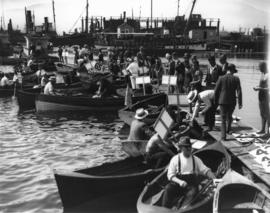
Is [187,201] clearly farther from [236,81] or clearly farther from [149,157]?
[236,81]

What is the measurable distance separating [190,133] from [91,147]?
5.34m

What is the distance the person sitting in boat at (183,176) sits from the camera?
310 inches

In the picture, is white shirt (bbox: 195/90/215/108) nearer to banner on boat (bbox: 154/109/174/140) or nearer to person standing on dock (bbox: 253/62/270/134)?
person standing on dock (bbox: 253/62/270/134)

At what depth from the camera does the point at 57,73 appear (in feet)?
117

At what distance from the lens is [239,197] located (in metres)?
7.82

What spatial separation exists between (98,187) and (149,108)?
30.4 feet

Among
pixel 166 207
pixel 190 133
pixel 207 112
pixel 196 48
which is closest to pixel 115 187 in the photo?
pixel 166 207

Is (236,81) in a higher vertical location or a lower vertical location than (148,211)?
higher

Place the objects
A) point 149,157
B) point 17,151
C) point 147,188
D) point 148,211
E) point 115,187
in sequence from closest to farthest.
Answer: point 148,211
point 147,188
point 115,187
point 149,157
point 17,151

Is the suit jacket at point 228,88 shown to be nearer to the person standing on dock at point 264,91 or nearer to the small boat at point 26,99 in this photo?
the person standing on dock at point 264,91

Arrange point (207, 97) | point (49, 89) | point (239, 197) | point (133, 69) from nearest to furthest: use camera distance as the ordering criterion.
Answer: point (239, 197) < point (207, 97) < point (133, 69) < point (49, 89)

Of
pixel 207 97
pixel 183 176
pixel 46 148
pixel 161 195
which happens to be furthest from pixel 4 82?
pixel 183 176

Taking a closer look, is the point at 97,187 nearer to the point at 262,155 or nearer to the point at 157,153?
the point at 157,153

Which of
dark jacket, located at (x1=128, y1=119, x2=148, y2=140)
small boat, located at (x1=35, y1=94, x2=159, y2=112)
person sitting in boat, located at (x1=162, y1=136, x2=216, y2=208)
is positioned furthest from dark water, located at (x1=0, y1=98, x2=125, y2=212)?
person sitting in boat, located at (x1=162, y1=136, x2=216, y2=208)
